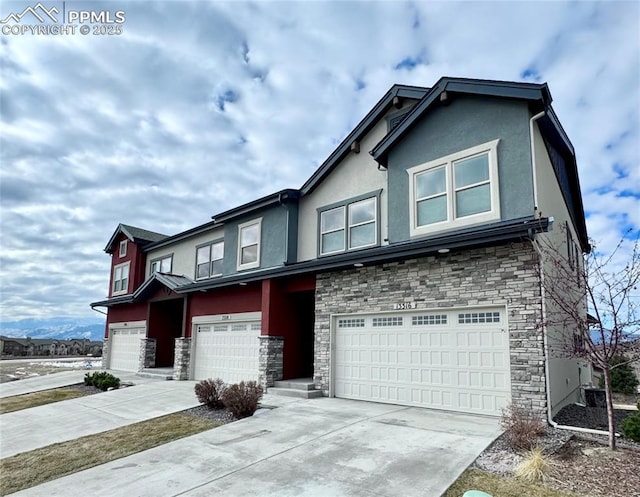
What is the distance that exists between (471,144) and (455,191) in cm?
124

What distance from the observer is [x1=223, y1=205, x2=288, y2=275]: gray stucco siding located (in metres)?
15.6

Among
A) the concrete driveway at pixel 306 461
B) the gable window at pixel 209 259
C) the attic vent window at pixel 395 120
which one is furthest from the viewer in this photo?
the gable window at pixel 209 259

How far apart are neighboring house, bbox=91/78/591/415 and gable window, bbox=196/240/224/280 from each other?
127 centimetres

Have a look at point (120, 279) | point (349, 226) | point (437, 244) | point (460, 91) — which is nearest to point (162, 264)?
point (120, 279)

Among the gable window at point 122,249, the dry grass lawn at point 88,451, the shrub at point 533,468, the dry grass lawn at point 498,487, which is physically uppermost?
the gable window at point 122,249

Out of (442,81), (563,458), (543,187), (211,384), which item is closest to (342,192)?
(442,81)

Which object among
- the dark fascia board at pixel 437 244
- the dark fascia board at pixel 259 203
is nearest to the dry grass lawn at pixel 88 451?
the dark fascia board at pixel 437 244

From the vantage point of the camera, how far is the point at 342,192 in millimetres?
14422

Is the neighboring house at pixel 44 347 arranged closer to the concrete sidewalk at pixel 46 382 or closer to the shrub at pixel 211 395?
the concrete sidewalk at pixel 46 382

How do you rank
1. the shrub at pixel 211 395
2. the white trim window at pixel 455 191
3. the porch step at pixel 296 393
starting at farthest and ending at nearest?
the porch step at pixel 296 393 < the shrub at pixel 211 395 < the white trim window at pixel 455 191

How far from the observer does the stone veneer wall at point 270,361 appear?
13.3 metres

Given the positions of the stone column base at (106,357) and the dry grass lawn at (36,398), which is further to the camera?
the stone column base at (106,357)

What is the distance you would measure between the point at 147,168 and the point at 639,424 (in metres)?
21.1

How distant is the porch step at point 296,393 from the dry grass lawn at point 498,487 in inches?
267
